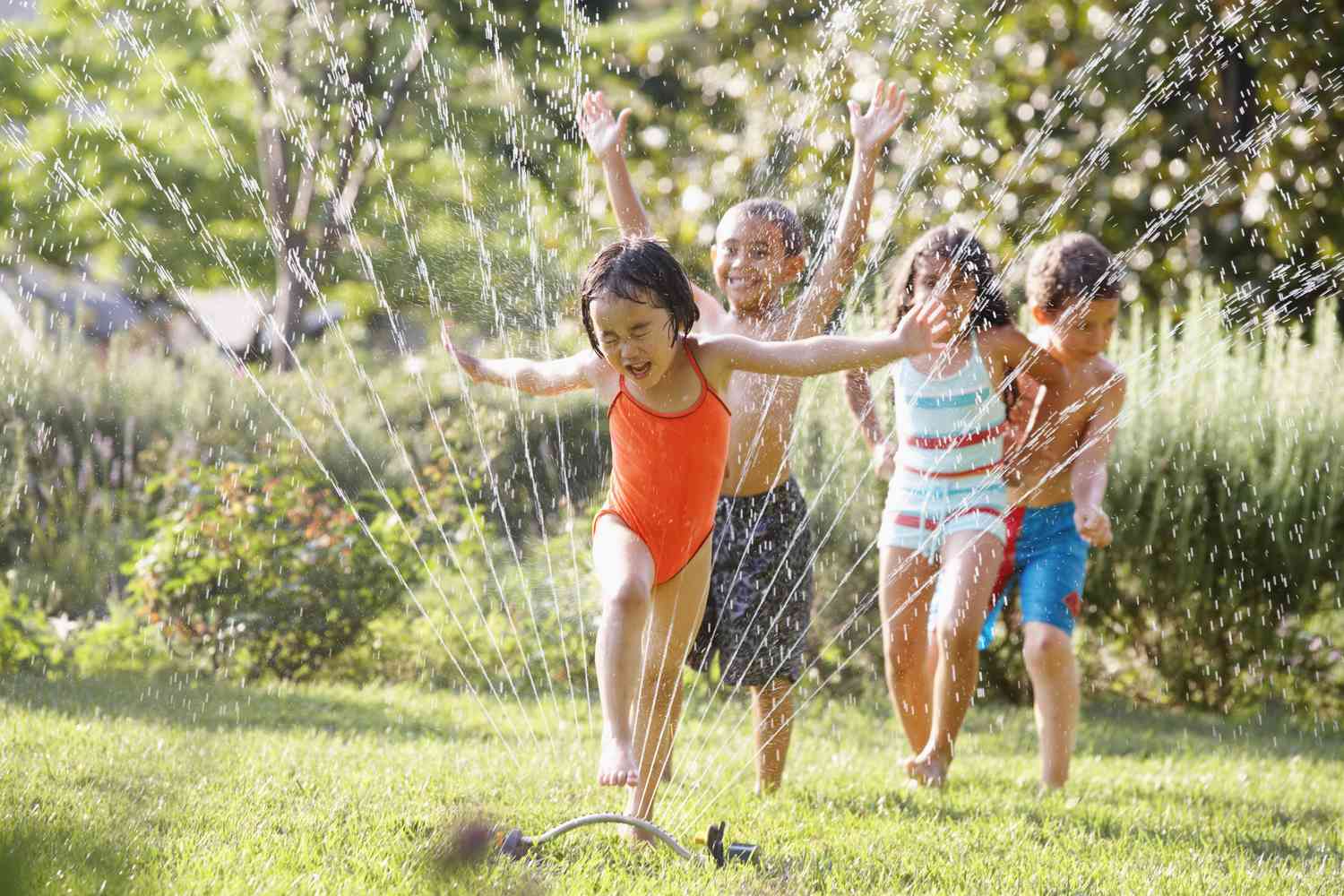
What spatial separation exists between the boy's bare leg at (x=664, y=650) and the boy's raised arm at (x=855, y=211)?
0.85 meters

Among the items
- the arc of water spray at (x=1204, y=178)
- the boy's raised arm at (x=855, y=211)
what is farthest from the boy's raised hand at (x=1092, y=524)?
the arc of water spray at (x=1204, y=178)

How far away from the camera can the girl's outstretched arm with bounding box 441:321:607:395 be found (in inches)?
124

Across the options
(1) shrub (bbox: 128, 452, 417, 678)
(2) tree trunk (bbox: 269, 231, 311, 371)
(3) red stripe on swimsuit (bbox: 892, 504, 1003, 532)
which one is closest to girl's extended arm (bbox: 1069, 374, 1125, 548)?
(3) red stripe on swimsuit (bbox: 892, 504, 1003, 532)

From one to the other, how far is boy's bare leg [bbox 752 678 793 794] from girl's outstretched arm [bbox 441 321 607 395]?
1158 mm

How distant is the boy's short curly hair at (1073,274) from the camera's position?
4.07 meters

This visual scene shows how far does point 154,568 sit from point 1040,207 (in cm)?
647

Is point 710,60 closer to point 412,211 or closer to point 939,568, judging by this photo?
point 412,211

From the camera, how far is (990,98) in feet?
32.4

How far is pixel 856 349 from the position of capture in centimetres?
283

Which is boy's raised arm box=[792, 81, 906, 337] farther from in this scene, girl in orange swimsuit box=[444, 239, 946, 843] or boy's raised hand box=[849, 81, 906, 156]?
girl in orange swimsuit box=[444, 239, 946, 843]

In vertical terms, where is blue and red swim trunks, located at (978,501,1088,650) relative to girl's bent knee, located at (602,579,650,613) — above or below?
above

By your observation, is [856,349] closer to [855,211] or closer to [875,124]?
[855,211]

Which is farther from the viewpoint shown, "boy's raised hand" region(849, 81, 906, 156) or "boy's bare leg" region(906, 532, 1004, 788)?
"boy's bare leg" region(906, 532, 1004, 788)

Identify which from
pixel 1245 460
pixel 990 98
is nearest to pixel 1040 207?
pixel 990 98
